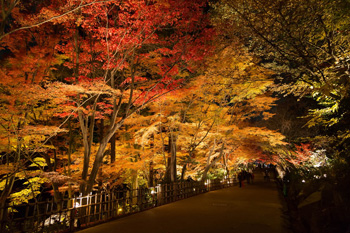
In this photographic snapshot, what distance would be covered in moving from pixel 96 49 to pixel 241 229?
1019cm

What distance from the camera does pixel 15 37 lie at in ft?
38.7

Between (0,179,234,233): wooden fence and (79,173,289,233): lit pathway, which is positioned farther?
(79,173,289,233): lit pathway

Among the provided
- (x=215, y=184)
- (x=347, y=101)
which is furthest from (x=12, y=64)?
(x=215, y=184)

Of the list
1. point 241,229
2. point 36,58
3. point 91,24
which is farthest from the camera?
point 36,58

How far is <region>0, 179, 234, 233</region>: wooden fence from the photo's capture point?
5.85m

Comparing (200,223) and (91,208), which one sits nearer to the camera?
(200,223)

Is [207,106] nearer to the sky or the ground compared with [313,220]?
nearer to the sky

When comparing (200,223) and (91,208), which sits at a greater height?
(91,208)

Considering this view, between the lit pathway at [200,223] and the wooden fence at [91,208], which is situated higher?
the wooden fence at [91,208]

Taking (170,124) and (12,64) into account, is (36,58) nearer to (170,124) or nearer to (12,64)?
(12,64)

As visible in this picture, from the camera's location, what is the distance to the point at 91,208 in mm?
7828

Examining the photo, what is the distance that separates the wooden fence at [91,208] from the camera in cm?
585

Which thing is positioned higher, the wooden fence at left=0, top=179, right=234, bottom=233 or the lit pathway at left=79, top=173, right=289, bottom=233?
the wooden fence at left=0, top=179, right=234, bottom=233

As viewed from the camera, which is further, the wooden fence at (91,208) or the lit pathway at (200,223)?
the lit pathway at (200,223)
